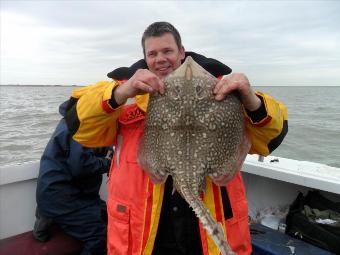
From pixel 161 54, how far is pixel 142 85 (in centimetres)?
65

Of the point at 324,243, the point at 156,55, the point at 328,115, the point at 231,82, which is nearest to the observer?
the point at 231,82

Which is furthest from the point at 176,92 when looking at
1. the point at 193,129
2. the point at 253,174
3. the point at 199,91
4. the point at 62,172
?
the point at 253,174

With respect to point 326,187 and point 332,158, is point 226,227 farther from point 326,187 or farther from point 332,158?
point 332,158

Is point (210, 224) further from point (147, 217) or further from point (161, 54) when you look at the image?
point (161, 54)

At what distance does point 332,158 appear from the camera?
11.1 metres

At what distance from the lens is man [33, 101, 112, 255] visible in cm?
391

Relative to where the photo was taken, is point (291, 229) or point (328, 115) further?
point (328, 115)

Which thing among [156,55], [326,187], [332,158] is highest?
[156,55]

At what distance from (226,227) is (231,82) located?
3.31 feet

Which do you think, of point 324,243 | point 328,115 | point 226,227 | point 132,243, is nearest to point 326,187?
point 324,243

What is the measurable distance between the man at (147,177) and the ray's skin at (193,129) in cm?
19

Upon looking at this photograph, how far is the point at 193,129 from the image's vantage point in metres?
2.00

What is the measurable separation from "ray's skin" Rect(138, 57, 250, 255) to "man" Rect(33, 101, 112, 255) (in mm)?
2115

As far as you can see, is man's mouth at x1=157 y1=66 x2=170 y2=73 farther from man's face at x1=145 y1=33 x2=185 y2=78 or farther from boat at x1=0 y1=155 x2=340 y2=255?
boat at x1=0 y1=155 x2=340 y2=255
